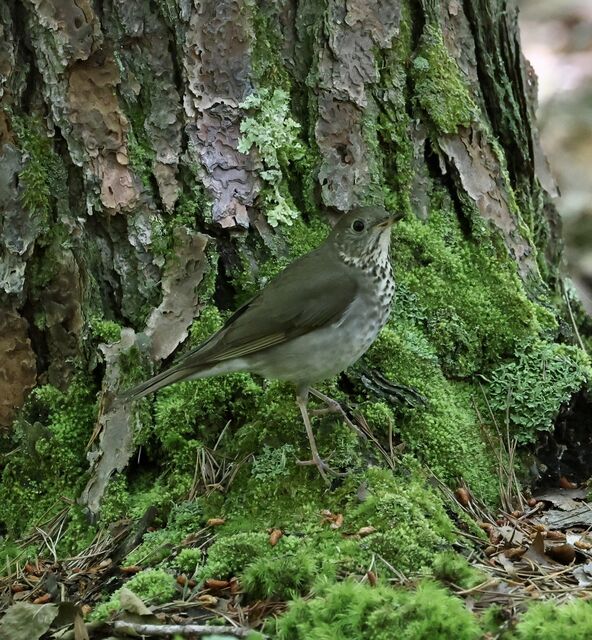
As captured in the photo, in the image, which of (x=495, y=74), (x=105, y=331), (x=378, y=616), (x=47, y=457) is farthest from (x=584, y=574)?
(x=495, y=74)

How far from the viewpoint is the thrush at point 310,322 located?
377cm

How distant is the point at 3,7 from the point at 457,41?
216 centimetres

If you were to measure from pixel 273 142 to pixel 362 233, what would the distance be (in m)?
0.59

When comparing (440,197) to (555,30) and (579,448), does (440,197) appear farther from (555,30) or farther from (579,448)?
(555,30)

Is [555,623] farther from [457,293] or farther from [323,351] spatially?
[457,293]

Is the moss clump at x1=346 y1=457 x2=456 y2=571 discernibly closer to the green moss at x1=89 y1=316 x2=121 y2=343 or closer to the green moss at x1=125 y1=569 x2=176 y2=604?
the green moss at x1=125 y1=569 x2=176 y2=604

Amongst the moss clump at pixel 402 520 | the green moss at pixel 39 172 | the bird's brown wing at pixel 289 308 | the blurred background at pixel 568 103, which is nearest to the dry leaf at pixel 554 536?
the moss clump at pixel 402 520

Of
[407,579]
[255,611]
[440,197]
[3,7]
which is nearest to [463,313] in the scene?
[440,197]

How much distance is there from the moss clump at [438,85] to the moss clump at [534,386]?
45.2 inches

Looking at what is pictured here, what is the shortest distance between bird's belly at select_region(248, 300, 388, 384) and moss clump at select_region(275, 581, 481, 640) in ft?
3.74

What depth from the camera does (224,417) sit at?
13.4 ft

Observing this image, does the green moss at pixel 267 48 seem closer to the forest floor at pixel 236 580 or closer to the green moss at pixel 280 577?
the forest floor at pixel 236 580

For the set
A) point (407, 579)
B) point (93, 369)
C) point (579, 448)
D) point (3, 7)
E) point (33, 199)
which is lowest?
point (579, 448)

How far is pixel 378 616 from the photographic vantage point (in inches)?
107
